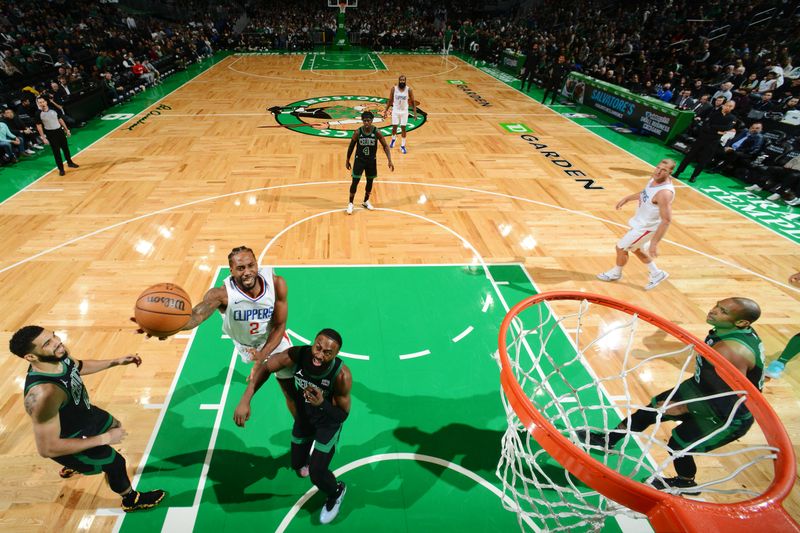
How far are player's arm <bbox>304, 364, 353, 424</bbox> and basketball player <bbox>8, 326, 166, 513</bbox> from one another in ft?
4.03

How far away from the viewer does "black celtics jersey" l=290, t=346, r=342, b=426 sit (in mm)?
2801

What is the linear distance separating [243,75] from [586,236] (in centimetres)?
1713

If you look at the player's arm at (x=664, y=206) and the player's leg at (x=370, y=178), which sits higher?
the player's arm at (x=664, y=206)

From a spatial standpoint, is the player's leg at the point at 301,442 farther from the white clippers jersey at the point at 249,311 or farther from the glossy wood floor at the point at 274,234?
the glossy wood floor at the point at 274,234

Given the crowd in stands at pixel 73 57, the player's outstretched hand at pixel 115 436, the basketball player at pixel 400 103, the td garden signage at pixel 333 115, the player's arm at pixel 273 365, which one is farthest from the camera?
the td garden signage at pixel 333 115

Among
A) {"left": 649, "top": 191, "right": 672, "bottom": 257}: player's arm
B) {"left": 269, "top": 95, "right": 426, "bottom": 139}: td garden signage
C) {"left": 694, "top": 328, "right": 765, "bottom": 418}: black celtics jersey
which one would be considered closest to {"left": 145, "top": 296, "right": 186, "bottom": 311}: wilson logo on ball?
{"left": 694, "top": 328, "right": 765, "bottom": 418}: black celtics jersey

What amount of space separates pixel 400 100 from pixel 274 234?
5.35m

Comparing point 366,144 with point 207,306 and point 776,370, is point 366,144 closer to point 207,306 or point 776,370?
point 207,306

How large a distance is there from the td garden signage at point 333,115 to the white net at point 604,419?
859cm

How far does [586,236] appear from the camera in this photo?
24.0 ft

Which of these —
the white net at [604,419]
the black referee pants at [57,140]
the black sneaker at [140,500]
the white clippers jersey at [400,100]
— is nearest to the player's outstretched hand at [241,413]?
the black sneaker at [140,500]

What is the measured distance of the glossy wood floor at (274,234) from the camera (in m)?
4.26

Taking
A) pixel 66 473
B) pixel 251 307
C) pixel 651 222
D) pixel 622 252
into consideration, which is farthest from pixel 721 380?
pixel 66 473

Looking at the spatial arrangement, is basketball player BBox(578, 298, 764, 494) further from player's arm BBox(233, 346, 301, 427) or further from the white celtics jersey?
the white celtics jersey
